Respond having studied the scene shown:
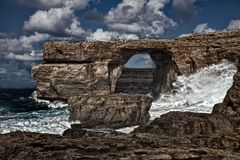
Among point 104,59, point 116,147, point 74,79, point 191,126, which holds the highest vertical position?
point 104,59

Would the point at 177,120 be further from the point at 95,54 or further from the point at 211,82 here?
the point at 95,54

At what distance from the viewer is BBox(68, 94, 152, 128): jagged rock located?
97.7ft

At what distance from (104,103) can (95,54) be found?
24.6 m

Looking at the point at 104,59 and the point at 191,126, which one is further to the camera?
the point at 104,59

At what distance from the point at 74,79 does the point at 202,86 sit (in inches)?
723

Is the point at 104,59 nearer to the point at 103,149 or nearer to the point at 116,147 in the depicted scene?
the point at 116,147

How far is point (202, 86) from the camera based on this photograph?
5078cm

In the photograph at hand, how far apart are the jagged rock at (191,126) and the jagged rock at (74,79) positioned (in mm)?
34736

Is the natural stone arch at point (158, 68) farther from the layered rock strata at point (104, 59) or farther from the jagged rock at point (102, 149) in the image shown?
the jagged rock at point (102, 149)

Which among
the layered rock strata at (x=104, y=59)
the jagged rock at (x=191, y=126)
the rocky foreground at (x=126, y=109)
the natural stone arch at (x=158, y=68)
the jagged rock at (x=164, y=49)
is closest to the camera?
the rocky foreground at (x=126, y=109)

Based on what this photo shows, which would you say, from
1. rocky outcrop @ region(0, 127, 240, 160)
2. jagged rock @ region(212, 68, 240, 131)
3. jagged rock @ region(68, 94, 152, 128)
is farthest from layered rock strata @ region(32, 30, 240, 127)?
rocky outcrop @ region(0, 127, 240, 160)

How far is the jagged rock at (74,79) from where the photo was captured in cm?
5450

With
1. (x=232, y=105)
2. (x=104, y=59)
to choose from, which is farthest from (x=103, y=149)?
(x=104, y=59)

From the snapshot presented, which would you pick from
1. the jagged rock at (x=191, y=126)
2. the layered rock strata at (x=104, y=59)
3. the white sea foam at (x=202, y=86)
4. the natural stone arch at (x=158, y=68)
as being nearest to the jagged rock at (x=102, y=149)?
the jagged rock at (x=191, y=126)
